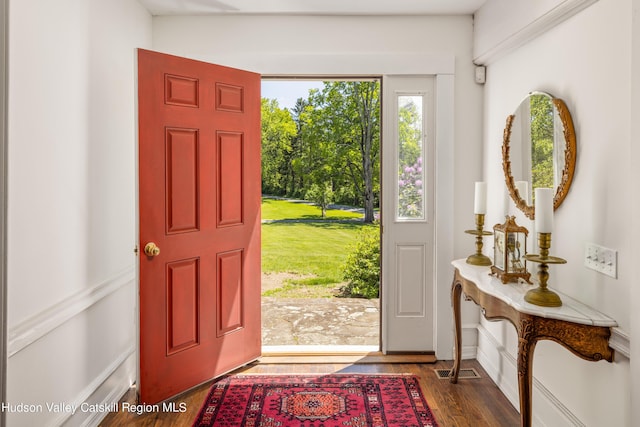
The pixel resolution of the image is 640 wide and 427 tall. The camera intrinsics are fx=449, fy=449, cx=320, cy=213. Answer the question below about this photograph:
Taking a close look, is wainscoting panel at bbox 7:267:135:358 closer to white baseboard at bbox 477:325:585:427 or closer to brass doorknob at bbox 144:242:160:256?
brass doorknob at bbox 144:242:160:256

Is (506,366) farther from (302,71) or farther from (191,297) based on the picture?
(302,71)

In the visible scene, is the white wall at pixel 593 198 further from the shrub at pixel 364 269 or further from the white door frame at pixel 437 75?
the shrub at pixel 364 269

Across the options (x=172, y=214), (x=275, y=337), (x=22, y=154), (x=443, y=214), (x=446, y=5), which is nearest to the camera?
(x=22, y=154)

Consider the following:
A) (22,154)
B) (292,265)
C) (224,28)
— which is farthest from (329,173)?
(22,154)

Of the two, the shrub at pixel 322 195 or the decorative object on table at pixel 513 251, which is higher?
the shrub at pixel 322 195

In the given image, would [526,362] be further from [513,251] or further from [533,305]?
[513,251]

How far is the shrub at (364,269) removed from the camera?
19.5 ft

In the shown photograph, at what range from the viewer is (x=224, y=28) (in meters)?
3.44

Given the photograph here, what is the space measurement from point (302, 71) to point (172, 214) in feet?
4.89

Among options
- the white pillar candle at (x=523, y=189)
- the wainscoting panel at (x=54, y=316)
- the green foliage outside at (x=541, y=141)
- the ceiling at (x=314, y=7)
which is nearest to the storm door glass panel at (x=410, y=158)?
the ceiling at (x=314, y=7)

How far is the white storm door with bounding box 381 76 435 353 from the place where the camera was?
3.49 m

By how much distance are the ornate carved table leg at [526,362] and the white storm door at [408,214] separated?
154 cm

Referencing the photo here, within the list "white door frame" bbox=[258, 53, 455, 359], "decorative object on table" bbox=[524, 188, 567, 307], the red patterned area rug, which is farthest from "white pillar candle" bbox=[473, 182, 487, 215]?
the red patterned area rug

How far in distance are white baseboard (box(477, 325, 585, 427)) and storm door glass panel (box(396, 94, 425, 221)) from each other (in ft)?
3.54
